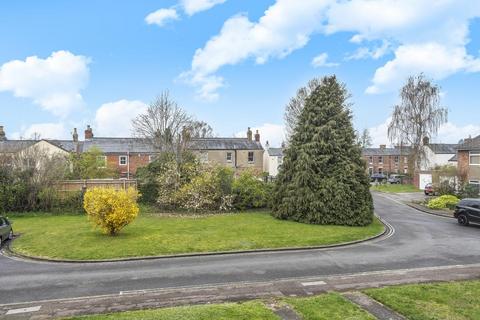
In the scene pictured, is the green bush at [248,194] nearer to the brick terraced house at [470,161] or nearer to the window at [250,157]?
the brick terraced house at [470,161]

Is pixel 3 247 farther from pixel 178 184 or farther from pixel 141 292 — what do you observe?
pixel 178 184

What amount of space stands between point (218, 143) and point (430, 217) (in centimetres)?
3313

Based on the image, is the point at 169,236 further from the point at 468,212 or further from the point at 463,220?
the point at 463,220

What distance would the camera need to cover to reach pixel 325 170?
969 inches

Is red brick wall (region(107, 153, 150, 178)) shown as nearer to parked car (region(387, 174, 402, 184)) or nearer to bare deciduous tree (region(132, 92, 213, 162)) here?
bare deciduous tree (region(132, 92, 213, 162))

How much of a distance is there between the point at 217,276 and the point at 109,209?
8.25 meters

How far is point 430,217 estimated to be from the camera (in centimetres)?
2953

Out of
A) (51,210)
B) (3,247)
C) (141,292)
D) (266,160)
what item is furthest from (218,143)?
(141,292)

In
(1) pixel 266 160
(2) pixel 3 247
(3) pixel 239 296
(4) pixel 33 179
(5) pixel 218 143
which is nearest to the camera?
(3) pixel 239 296

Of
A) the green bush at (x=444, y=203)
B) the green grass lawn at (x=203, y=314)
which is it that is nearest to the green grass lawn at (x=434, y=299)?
the green grass lawn at (x=203, y=314)

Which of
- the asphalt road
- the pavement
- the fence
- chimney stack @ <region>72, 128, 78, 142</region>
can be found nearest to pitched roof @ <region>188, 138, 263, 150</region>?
chimney stack @ <region>72, 128, 78, 142</region>

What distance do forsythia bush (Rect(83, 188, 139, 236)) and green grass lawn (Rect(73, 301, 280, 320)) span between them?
32.2ft

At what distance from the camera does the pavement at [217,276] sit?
34.4 ft

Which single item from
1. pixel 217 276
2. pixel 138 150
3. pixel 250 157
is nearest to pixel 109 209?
pixel 217 276
